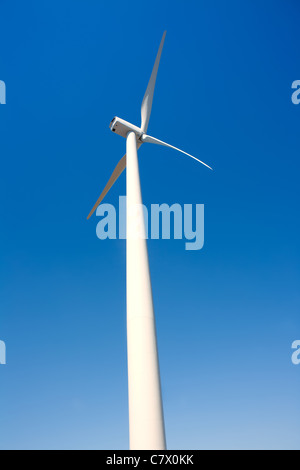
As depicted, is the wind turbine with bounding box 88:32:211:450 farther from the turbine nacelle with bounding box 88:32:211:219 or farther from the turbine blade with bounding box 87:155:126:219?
the turbine blade with bounding box 87:155:126:219

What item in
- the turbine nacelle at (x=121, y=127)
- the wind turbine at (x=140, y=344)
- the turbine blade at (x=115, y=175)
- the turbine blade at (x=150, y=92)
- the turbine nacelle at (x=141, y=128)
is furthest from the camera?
the turbine blade at (x=150, y=92)

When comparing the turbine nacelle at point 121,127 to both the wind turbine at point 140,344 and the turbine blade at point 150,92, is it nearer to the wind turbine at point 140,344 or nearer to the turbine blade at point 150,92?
the turbine blade at point 150,92

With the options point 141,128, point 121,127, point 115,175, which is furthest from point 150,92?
point 115,175

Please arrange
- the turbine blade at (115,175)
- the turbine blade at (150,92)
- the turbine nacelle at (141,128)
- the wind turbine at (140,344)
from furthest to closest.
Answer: the turbine blade at (150,92), the turbine blade at (115,175), the turbine nacelle at (141,128), the wind turbine at (140,344)

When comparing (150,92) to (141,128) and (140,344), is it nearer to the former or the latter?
(141,128)

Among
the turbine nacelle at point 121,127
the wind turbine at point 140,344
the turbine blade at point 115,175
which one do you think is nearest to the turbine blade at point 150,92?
the turbine nacelle at point 121,127

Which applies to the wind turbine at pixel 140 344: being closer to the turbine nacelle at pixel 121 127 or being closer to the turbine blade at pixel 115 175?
the turbine nacelle at pixel 121 127

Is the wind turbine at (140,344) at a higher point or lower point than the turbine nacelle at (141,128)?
lower

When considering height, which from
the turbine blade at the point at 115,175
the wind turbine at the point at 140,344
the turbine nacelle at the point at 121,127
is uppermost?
the turbine nacelle at the point at 121,127

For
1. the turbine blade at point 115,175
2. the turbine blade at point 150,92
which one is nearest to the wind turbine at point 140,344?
the turbine blade at point 115,175

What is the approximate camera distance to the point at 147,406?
9234 millimetres

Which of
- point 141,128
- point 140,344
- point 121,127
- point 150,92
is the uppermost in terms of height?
point 150,92

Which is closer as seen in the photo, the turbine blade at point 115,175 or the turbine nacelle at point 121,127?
the turbine nacelle at point 121,127
